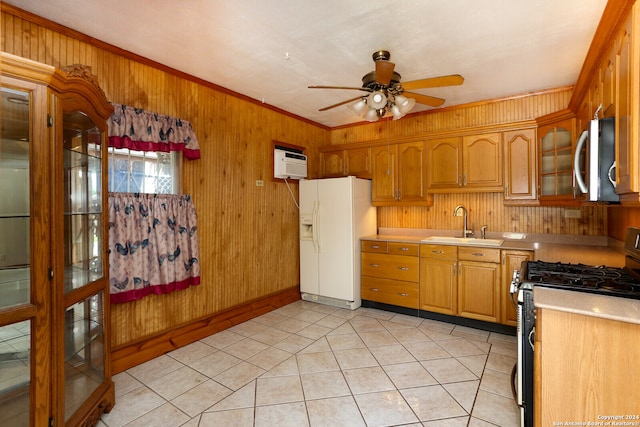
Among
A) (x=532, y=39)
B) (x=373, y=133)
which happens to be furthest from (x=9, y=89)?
(x=373, y=133)

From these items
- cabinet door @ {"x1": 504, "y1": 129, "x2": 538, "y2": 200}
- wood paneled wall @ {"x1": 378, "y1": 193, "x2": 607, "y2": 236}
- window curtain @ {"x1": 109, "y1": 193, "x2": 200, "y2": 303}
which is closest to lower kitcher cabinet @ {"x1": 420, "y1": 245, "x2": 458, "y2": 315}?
wood paneled wall @ {"x1": 378, "y1": 193, "x2": 607, "y2": 236}

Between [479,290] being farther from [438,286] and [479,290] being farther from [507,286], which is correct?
[438,286]

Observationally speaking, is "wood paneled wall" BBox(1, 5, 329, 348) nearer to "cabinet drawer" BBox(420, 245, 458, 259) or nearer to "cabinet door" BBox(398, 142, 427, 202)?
"cabinet door" BBox(398, 142, 427, 202)

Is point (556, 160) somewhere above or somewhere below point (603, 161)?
above

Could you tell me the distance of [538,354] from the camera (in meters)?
1.26

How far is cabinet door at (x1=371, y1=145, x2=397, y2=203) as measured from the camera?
13.2 ft

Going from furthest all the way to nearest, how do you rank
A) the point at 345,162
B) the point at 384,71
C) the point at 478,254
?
the point at 345,162 < the point at 478,254 < the point at 384,71

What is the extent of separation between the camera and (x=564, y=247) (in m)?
2.98

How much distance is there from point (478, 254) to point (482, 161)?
1063 millimetres

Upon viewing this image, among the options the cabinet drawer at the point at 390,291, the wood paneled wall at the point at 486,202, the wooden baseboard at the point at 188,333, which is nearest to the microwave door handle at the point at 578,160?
Result: the wood paneled wall at the point at 486,202

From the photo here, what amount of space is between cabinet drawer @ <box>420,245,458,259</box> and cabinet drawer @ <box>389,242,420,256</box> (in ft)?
0.23

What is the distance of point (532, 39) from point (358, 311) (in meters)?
3.15

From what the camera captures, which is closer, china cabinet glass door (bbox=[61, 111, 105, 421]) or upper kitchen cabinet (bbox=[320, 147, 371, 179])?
china cabinet glass door (bbox=[61, 111, 105, 421])

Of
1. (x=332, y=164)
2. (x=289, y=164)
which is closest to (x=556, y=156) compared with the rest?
(x=332, y=164)
